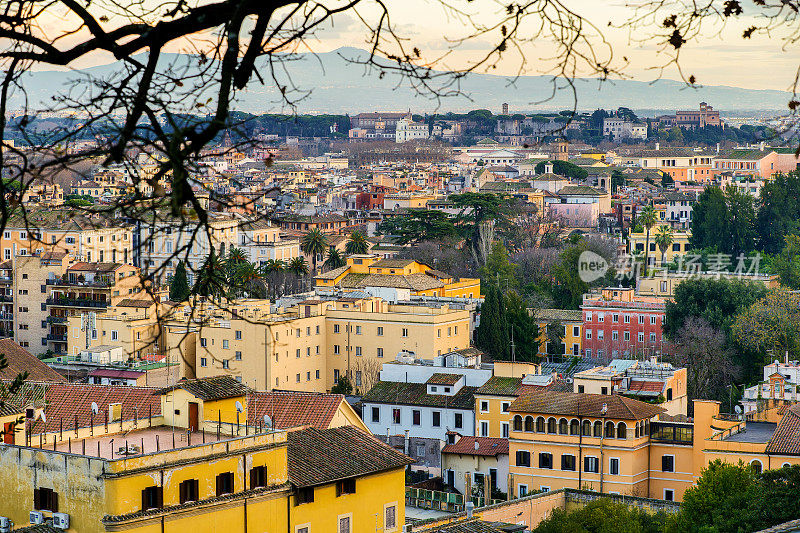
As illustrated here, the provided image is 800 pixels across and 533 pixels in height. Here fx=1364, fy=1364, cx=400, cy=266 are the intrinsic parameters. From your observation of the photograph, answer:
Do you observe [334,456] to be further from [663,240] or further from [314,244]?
[663,240]

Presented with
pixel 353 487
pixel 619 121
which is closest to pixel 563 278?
pixel 353 487

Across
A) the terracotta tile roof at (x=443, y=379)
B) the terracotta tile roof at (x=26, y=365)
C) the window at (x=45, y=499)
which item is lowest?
the terracotta tile roof at (x=443, y=379)

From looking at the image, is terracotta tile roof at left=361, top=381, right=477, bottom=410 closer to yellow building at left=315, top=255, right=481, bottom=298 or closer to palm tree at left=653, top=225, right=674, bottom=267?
yellow building at left=315, top=255, right=481, bottom=298

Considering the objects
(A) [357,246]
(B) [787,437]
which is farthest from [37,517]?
(A) [357,246]

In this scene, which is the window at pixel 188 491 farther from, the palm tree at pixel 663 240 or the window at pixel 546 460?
the palm tree at pixel 663 240

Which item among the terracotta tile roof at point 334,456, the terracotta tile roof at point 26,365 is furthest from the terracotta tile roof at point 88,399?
the terracotta tile roof at point 26,365

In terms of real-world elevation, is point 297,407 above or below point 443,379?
above
